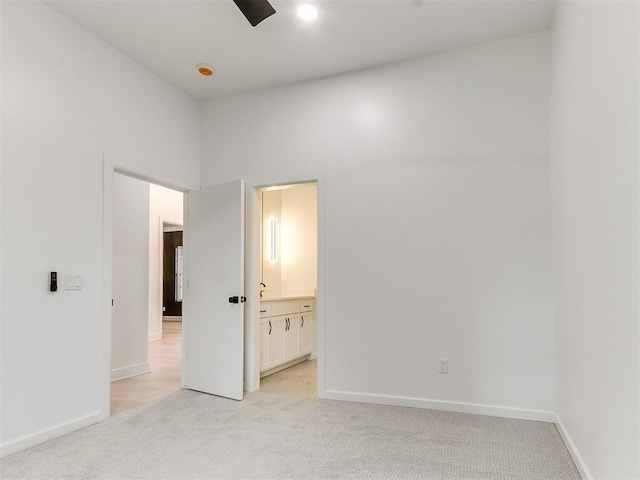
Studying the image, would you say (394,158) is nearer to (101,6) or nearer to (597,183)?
(597,183)

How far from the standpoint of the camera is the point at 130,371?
504 cm

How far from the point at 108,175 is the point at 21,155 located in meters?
0.69

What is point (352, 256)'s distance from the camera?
13.4 ft

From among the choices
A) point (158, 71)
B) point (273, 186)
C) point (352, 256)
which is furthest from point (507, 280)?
point (158, 71)

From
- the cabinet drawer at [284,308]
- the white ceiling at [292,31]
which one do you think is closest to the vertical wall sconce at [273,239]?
the cabinet drawer at [284,308]

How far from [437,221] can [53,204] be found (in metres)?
2.80

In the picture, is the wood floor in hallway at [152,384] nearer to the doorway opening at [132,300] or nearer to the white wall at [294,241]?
the doorway opening at [132,300]

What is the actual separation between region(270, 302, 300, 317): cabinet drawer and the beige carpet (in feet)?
4.60

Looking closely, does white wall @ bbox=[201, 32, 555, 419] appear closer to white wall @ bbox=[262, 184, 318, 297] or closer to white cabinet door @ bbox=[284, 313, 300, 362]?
white cabinet door @ bbox=[284, 313, 300, 362]

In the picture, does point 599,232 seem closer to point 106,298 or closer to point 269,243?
point 106,298

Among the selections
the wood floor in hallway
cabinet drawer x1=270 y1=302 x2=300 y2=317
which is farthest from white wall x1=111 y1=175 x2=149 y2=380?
cabinet drawer x1=270 y1=302 x2=300 y2=317

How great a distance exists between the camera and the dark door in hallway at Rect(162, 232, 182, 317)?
35.6 feet

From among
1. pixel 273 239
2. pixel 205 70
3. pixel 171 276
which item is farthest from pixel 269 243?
pixel 171 276

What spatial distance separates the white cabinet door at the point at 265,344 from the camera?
15.8 feet
